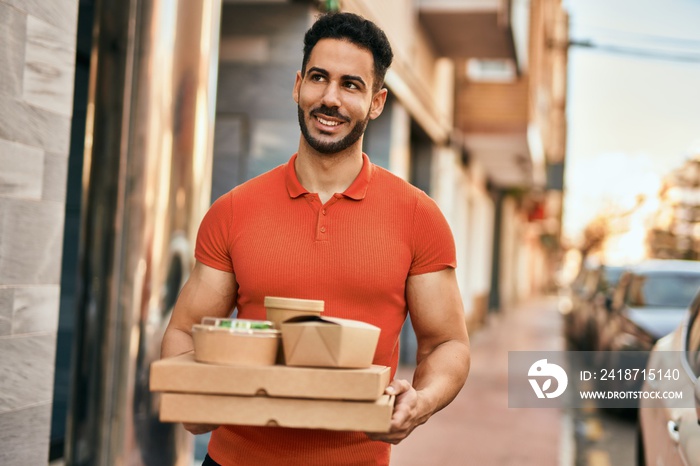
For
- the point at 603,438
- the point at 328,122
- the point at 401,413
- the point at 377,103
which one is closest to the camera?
the point at 401,413

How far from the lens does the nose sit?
2527mm

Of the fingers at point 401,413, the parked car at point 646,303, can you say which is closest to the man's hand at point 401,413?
the fingers at point 401,413

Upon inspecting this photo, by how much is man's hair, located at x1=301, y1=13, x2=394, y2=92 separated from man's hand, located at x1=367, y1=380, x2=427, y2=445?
88 centimetres

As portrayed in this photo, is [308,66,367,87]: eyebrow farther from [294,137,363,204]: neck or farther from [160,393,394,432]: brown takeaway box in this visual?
[160,393,394,432]: brown takeaway box

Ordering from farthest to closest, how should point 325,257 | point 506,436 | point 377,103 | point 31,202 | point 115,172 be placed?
point 506,436, point 115,172, point 31,202, point 377,103, point 325,257

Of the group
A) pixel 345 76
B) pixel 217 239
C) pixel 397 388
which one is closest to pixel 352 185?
pixel 345 76

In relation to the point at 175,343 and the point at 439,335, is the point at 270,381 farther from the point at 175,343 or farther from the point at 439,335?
the point at 439,335

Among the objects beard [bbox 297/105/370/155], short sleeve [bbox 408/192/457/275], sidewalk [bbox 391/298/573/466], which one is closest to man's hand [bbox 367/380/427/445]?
short sleeve [bbox 408/192/457/275]

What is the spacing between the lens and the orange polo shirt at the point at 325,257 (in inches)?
97.5

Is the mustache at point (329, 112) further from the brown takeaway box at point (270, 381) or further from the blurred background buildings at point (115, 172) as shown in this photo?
the blurred background buildings at point (115, 172)

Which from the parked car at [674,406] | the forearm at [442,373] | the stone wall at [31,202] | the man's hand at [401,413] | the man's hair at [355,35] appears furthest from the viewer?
the parked car at [674,406]

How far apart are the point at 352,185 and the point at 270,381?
29.3 inches

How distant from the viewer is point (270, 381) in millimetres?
2082

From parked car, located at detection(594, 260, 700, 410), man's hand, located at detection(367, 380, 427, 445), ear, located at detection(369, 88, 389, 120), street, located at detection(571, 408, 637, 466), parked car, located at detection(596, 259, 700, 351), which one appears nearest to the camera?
man's hand, located at detection(367, 380, 427, 445)
